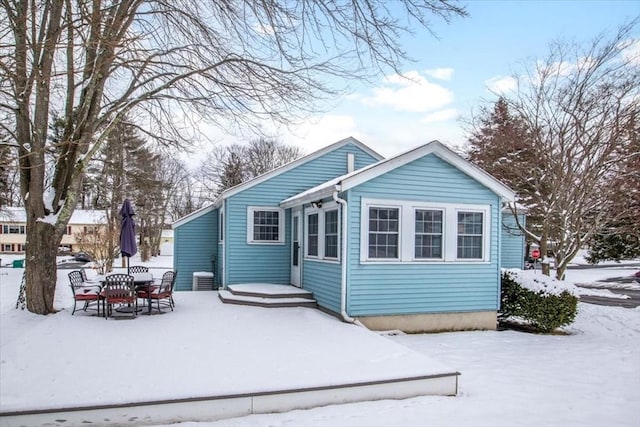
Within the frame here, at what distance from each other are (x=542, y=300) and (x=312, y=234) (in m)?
5.31

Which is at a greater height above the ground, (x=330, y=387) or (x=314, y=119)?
(x=314, y=119)

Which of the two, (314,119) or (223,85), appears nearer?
(223,85)

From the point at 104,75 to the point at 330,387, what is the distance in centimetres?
732

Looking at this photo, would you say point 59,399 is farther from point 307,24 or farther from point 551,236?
point 551,236

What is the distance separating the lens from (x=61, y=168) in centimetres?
971

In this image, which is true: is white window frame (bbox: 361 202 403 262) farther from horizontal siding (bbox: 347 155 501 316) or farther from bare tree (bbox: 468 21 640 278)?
bare tree (bbox: 468 21 640 278)

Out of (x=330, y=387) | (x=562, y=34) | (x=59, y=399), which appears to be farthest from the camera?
(x=562, y=34)

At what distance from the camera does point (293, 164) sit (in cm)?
1244

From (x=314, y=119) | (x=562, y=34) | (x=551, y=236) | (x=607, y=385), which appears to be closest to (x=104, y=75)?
(x=314, y=119)

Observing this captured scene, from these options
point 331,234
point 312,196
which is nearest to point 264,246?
point 312,196

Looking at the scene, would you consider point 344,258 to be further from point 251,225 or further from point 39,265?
point 39,265

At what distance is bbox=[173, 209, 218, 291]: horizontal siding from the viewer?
1458 centimetres

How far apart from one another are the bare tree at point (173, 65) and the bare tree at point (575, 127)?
7.70m

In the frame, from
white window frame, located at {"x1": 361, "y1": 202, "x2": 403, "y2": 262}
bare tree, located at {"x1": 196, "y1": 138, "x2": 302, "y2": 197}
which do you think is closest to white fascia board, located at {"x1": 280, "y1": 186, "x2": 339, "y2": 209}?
white window frame, located at {"x1": 361, "y1": 202, "x2": 403, "y2": 262}
